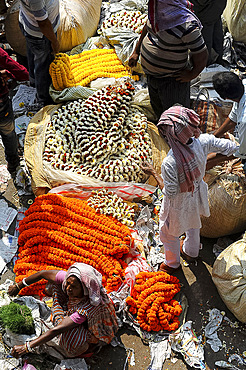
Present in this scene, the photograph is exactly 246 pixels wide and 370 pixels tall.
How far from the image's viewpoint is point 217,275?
353 cm

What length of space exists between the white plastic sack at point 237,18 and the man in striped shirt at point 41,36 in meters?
2.32

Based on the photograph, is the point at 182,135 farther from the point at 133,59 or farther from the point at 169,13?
the point at 133,59

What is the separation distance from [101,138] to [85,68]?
118 cm

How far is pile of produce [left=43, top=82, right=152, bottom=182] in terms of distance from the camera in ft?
14.0

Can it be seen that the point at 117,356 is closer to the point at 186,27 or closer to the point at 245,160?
the point at 245,160

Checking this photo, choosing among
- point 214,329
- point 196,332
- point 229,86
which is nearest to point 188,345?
point 196,332

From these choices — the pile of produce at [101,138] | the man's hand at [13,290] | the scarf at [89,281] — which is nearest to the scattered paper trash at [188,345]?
the scarf at [89,281]

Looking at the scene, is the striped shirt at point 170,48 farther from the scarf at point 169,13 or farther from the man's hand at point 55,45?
the man's hand at point 55,45

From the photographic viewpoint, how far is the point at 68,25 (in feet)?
17.6

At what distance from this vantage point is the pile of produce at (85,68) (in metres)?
4.73

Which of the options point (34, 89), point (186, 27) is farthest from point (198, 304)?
point (34, 89)

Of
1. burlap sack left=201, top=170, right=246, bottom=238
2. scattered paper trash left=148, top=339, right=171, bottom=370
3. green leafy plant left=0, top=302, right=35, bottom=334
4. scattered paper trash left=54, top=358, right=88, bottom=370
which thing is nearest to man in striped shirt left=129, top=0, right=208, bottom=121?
burlap sack left=201, top=170, right=246, bottom=238

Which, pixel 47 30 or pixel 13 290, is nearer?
pixel 13 290

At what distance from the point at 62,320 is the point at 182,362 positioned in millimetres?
976
